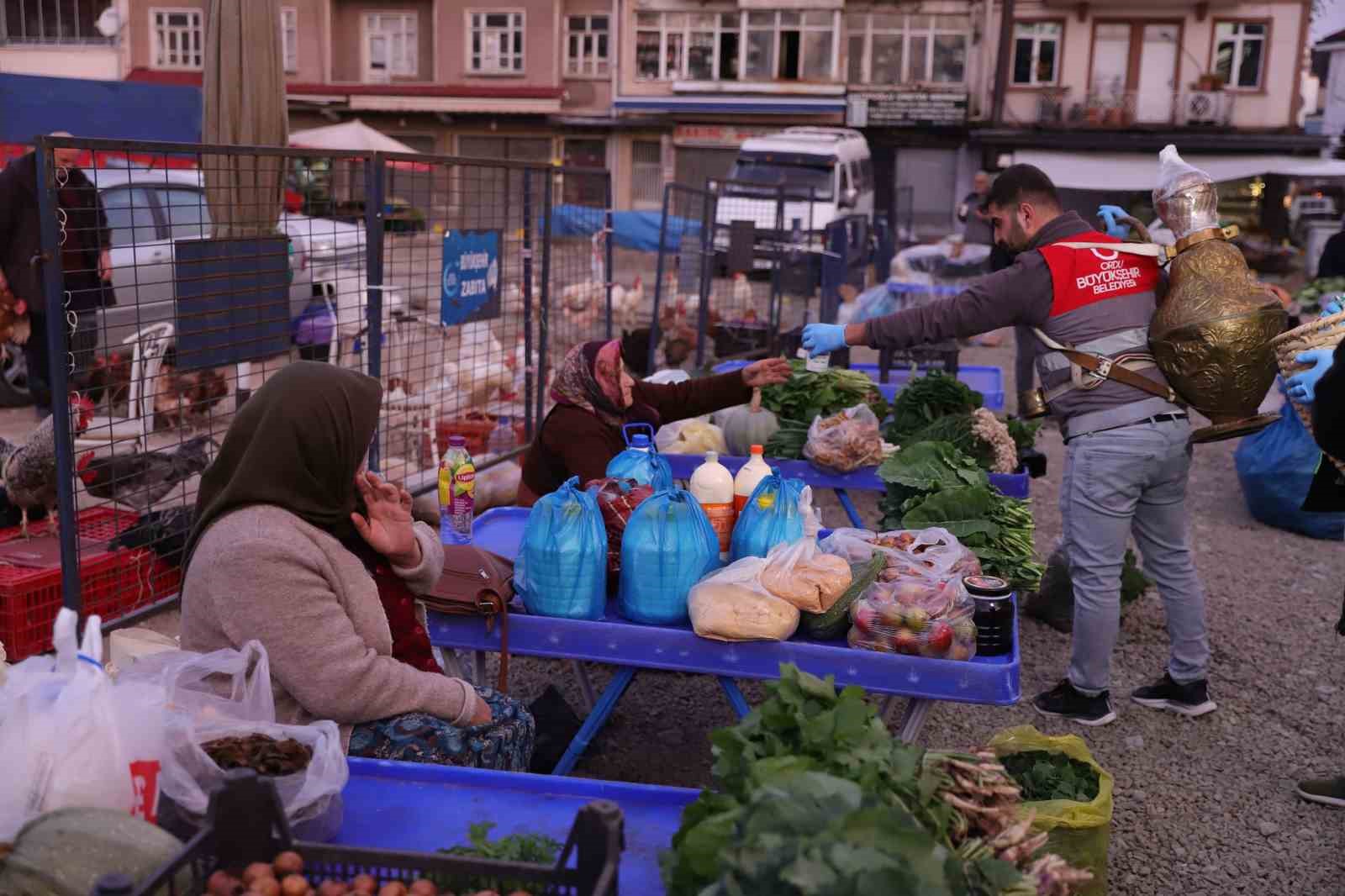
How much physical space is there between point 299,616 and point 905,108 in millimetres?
32446

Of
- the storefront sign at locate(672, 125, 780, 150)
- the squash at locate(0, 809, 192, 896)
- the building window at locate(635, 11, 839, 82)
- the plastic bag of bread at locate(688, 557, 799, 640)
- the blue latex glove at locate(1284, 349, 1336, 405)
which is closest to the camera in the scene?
the squash at locate(0, 809, 192, 896)

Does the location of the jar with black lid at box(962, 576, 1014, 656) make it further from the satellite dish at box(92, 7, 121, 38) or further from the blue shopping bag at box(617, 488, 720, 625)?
the satellite dish at box(92, 7, 121, 38)

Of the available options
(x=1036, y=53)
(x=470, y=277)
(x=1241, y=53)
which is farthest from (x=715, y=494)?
(x=1241, y=53)

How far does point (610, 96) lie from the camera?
34656mm

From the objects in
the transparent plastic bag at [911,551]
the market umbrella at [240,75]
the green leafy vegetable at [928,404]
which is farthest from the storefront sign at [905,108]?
the transparent plastic bag at [911,551]

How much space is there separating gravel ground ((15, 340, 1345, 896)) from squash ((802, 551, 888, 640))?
1.13 meters

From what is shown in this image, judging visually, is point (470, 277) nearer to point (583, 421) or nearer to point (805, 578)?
point (583, 421)

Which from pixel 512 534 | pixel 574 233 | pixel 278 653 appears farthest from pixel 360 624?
pixel 574 233

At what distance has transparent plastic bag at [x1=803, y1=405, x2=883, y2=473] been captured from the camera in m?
4.99

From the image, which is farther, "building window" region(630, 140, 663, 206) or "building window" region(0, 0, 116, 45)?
"building window" region(630, 140, 663, 206)

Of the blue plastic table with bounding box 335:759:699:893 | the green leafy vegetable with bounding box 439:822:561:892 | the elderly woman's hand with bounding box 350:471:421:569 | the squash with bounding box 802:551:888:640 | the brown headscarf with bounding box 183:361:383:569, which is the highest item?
the brown headscarf with bounding box 183:361:383:569

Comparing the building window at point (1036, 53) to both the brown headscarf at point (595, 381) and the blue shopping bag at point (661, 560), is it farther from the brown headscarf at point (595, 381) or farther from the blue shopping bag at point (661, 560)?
the blue shopping bag at point (661, 560)

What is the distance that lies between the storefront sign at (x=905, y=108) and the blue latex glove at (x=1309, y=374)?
30.5 metres

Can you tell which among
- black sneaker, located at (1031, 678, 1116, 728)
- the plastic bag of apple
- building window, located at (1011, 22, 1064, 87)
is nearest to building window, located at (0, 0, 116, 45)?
building window, located at (1011, 22, 1064, 87)
